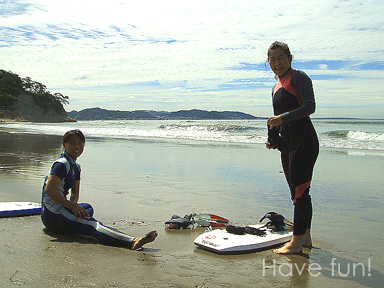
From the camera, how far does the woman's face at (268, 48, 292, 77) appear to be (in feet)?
12.2

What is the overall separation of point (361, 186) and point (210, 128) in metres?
30.1

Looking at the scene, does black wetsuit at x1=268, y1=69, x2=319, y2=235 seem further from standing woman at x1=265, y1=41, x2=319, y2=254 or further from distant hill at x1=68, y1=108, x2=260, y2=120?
distant hill at x1=68, y1=108, x2=260, y2=120

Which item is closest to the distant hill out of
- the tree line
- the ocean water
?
the tree line

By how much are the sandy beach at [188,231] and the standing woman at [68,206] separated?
123 mm

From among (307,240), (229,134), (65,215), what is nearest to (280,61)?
(307,240)

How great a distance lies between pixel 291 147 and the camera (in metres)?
3.64

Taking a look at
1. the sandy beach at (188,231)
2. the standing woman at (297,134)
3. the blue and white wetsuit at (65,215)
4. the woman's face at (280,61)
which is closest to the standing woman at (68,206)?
the blue and white wetsuit at (65,215)

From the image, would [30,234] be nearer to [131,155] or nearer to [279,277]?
[279,277]

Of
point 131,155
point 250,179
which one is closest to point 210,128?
point 131,155

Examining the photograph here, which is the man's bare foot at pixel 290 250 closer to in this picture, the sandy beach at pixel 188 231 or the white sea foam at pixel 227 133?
the sandy beach at pixel 188 231

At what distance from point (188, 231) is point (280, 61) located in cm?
213

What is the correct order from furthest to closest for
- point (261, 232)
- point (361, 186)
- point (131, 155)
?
point (131, 155)
point (361, 186)
point (261, 232)

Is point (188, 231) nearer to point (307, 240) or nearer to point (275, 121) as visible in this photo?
point (307, 240)

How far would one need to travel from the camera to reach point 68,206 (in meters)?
3.70
